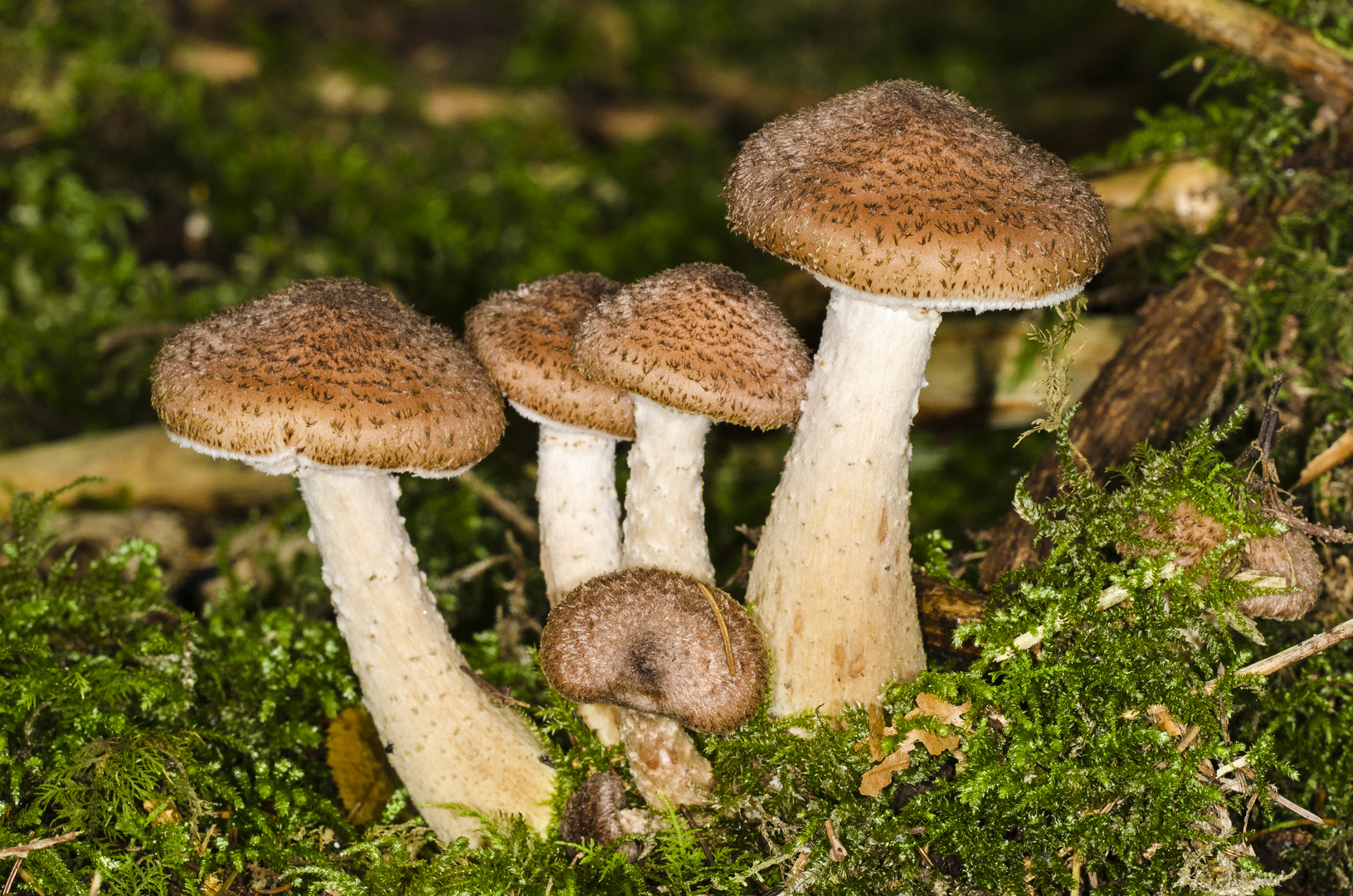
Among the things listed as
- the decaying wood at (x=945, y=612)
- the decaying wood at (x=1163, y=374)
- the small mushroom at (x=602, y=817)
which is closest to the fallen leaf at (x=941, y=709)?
the decaying wood at (x=945, y=612)

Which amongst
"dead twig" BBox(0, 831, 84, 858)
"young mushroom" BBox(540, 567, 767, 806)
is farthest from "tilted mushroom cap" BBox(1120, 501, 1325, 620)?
"dead twig" BBox(0, 831, 84, 858)

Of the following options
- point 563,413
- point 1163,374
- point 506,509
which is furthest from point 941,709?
point 506,509

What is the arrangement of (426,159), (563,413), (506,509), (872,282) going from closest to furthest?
(872,282)
(563,413)
(506,509)
(426,159)

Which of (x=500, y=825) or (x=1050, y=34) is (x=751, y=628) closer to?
(x=500, y=825)

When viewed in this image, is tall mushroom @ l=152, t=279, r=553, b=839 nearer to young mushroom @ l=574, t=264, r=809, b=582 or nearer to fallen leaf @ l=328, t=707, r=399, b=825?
fallen leaf @ l=328, t=707, r=399, b=825

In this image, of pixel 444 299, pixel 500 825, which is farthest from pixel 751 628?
pixel 444 299

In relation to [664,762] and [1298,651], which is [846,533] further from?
[1298,651]
